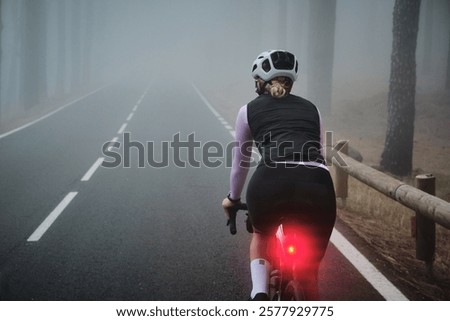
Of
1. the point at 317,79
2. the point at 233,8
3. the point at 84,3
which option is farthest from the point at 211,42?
the point at 317,79

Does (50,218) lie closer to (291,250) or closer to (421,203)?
(291,250)

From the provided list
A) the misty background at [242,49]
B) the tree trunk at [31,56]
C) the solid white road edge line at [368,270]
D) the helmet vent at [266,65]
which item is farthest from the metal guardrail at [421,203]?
the tree trunk at [31,56]

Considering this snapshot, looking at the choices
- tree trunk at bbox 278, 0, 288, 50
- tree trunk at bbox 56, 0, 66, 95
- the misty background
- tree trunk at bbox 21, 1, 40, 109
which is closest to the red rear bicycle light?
the misty background

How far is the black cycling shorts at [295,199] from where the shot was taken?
2639 millimetres

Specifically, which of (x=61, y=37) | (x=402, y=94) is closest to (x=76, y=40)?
(x=61, y=37)

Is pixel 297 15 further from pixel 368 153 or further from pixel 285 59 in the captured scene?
pixel 285 59

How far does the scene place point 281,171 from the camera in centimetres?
271

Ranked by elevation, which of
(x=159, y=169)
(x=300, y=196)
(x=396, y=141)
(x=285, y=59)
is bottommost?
(x=159, y=169)

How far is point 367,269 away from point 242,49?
5071cm

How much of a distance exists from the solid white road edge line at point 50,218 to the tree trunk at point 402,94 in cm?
711

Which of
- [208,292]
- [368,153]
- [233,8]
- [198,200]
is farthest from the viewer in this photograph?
[233,8]

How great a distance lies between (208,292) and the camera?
14.1 feet

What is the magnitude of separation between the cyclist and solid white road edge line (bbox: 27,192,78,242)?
3.89m
